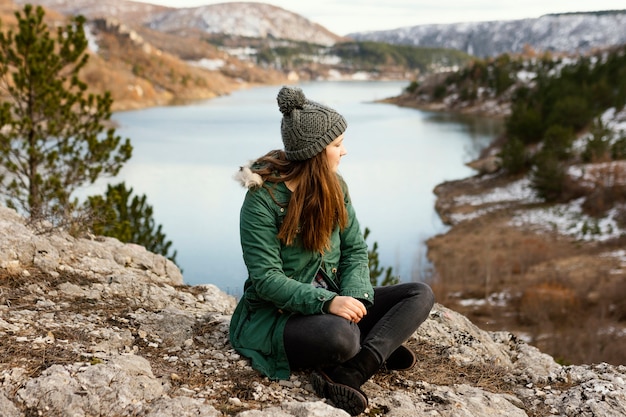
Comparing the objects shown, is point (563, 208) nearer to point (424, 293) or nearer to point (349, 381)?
point (424, 293)

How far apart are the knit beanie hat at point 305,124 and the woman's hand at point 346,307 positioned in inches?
27.9

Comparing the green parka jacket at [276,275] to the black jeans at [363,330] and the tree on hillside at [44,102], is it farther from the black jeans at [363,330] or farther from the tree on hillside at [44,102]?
the tree on hillside at [44,102]

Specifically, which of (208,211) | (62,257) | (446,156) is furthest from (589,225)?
(62,257)

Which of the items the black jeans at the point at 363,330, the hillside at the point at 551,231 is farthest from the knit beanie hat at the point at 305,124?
the hillside at the point at 551,231

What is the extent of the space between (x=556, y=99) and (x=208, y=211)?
1931 centimetres

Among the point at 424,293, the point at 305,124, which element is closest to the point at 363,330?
the point at 424,293

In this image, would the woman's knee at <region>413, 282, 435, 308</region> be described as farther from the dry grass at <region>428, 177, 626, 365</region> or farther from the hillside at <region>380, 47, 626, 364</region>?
the dry grass at <region>428, 177, 626, 365</region>

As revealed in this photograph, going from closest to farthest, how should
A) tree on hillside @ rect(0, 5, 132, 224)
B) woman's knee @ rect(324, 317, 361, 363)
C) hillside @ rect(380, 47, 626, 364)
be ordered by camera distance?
1. woman's knee @ rect(324, 317, 361, 363)
2. tree on hillside @ rect(0, 5, 132, 224)
3. hillside @ rect(380, 47, 626, 364)

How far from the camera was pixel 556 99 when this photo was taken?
29.7 metres

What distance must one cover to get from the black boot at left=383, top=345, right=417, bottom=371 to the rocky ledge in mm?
50

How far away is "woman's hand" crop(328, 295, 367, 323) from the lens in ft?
9.34

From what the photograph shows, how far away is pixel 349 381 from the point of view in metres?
2.81

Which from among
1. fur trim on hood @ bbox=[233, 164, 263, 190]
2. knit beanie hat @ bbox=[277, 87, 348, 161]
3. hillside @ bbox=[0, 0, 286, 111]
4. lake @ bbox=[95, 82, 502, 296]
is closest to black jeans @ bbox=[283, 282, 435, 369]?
fur trim on hood @ bbox=[233, 164, 263, 190]

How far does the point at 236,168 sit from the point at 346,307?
3.12 meters
